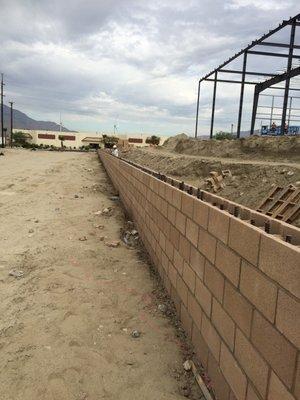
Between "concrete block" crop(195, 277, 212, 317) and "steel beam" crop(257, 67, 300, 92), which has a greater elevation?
"steel beam" crop(257, 67, 300, 92)

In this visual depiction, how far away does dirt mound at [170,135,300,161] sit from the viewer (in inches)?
460

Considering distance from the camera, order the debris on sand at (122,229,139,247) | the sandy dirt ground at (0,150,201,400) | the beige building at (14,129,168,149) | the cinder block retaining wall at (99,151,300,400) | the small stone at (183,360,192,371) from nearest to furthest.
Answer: the cinder block retaining wall at (99,151,300,400) < the sandy dirt ground at (0,150,201,400) < the small stone at (183,360,192,371) < the debris on sand at (122,229,139,247) < the beige building at (14,129,168,149)

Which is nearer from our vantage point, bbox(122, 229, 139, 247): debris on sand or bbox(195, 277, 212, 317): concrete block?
bbox(195, 277, 212, 317): concrete block

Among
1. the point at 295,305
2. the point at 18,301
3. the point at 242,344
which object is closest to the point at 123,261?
the point at 18,301

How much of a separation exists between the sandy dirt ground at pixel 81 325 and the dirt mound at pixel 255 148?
6497 millimetres

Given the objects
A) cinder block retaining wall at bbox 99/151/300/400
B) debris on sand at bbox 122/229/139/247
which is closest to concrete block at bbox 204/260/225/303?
cinder block retaining wall at bbox 99/151/300/400

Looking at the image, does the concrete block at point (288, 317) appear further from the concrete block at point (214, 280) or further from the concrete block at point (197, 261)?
the concrete block at point (197, 261)

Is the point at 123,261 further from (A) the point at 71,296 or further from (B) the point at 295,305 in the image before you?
(B) the point at 295,305

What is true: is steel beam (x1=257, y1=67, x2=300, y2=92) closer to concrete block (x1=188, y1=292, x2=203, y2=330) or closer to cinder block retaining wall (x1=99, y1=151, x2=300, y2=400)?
cinder block retaining wall (x1=99, y1=151, x2=300, y2=400)

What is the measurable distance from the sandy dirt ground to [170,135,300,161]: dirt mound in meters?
6.50

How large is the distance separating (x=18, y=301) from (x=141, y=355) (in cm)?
178

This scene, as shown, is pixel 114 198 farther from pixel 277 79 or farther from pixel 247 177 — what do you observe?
pixel 277 79

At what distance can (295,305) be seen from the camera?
187cm

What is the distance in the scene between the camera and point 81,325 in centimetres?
408
